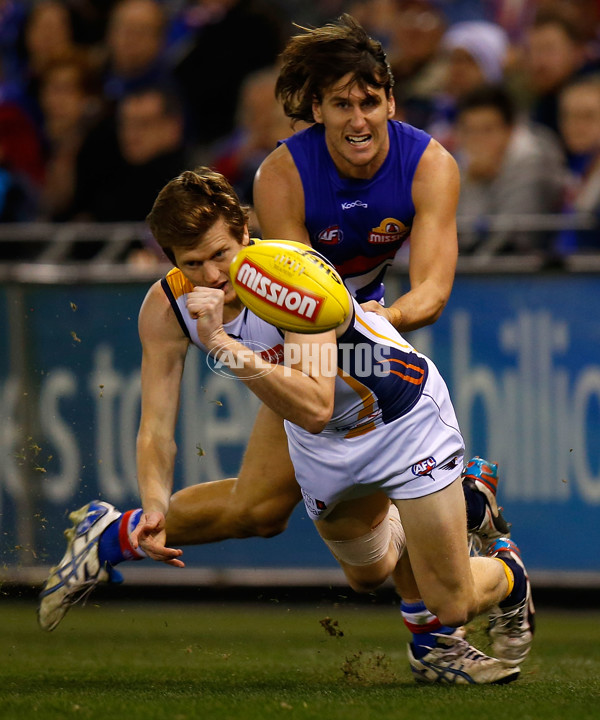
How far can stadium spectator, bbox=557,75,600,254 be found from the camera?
802cm

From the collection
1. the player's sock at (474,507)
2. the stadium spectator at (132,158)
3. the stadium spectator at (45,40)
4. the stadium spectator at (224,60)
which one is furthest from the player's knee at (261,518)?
the stadium spectator at (45,40)

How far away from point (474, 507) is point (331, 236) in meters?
1.34

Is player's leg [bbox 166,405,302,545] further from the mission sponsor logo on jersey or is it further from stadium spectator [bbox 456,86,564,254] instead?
stadium spectator [bbox 456,86,564,254]

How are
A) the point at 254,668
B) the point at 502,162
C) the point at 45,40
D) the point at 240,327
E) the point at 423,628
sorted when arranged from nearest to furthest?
the point at 240,327, the point at 423,628, the point at 254,668, the point at 502,162, the point at 45,40

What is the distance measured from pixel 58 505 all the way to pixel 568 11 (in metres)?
5.16

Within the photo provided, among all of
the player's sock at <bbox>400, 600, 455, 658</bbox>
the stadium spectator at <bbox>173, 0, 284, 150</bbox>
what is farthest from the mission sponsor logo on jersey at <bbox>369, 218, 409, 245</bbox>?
the stadium spectator at <bbox>173, 0, 284, 150</bbox>

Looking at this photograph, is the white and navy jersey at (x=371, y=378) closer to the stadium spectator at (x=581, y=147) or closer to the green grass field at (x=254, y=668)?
the green grass field at (x=254, y=668)

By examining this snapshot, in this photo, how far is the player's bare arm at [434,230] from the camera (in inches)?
210

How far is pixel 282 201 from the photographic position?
5547 mm

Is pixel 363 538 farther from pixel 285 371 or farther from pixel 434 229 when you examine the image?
pixel 434 229

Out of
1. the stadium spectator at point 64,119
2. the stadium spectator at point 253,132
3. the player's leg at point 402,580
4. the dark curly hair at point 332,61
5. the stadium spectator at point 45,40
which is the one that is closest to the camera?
the player's leg at point 402,580

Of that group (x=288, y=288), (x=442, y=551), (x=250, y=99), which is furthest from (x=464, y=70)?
(x=288, y=288)

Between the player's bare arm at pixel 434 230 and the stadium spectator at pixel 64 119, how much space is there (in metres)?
5.38

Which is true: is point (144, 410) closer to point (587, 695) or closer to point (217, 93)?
point (587, 695)
